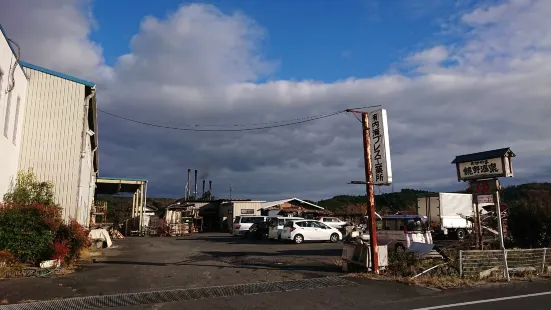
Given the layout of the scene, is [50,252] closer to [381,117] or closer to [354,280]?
[354,280]

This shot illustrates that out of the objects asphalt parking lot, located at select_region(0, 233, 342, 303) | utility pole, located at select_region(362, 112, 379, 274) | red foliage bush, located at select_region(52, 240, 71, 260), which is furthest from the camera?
red foliage bush, located at select_region(52, 240, 71, 260)

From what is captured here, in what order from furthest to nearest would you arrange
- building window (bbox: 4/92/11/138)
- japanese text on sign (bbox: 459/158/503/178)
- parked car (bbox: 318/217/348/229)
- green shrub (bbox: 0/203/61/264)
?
parked car (bbox: 318/217/348/229)
building window (bbox: 4/92/11/138)
japanese text on sign (bbox: 459/158/503/178)
green shrub (bbox: 0/203/61/264)

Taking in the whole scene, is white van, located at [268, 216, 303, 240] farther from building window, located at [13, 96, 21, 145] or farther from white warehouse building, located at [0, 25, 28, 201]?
building window, located at [13, 96, 21, 145]

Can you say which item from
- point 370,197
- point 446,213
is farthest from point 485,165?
point 446,213

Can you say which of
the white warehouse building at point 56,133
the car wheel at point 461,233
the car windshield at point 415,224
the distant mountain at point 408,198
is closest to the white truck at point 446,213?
the car wheel at point 461,233

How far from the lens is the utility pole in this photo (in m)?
12.1

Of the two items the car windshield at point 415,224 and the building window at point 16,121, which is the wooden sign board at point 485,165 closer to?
the car windshield at point 415,224

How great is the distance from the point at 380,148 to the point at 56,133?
12.3m

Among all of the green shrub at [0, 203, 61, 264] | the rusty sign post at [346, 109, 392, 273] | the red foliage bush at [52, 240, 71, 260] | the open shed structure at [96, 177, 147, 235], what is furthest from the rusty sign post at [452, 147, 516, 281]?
the open shed structure at [96, 177, 147, 235]

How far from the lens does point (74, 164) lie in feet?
55.2

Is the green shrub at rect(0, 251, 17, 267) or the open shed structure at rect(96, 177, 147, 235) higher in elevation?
the open shed structure at rect(96, 177, 147, 235)

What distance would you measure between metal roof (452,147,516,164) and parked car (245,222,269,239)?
59.2ft

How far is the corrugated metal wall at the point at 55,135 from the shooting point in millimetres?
16219

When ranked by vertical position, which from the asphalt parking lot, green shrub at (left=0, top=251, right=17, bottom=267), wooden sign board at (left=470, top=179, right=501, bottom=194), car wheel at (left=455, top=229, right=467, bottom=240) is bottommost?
the asphalt parking lot
